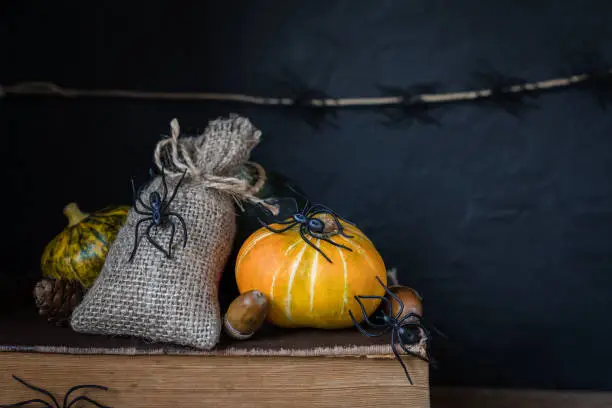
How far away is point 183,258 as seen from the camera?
1.05 meters

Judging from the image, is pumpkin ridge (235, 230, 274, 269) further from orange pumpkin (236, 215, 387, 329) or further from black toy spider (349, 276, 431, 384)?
black toy spider (349, 276, 431, 384)

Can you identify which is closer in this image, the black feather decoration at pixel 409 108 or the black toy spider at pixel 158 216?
the black toy spider at pixel 158 216

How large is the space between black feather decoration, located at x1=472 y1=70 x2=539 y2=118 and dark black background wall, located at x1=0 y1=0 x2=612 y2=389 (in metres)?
0.02

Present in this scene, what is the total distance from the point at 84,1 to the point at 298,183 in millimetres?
757

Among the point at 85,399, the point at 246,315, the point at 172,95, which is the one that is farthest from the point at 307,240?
the point at 172,95

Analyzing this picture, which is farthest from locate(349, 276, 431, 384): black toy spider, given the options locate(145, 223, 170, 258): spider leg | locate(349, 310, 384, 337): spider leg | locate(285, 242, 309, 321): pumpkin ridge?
locate(145, 223, 170, 258): spider leg

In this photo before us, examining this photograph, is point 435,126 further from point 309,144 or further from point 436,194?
point 309,144

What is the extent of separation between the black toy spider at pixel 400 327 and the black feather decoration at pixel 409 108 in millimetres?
647

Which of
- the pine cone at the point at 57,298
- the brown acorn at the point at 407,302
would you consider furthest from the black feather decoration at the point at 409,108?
the pine cone at the point at 57,298

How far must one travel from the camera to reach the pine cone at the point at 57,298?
3.45ft

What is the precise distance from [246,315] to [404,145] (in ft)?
2.64

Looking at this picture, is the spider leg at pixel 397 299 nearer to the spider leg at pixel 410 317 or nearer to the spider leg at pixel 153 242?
the spider leg at pixel 410 317

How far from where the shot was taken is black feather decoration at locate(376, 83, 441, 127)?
1.58 meters

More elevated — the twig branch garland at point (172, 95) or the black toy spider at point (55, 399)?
the twig branch garland at point (172, 95)
